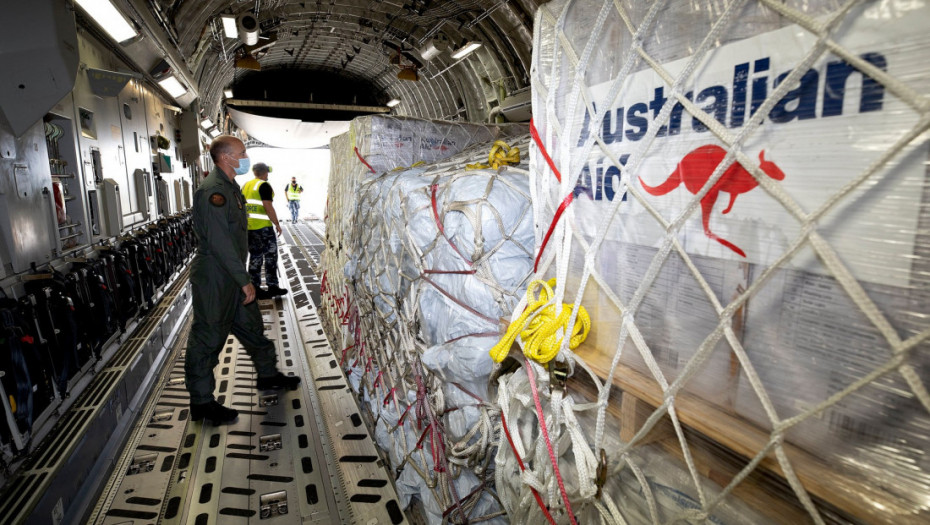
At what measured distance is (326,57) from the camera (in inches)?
607

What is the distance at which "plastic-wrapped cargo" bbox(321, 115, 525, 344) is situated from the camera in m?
4.25

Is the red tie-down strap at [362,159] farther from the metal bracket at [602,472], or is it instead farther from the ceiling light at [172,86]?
the ceiling light at [172,86]

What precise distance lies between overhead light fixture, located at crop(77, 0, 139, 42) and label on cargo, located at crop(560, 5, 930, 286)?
4741mm

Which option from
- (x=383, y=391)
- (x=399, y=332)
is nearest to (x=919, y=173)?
(x=399, y=332)

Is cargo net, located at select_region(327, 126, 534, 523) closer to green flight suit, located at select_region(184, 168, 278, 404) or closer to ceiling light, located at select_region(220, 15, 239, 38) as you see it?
green flight suit, located at select_region(184, 168, 278, 404)

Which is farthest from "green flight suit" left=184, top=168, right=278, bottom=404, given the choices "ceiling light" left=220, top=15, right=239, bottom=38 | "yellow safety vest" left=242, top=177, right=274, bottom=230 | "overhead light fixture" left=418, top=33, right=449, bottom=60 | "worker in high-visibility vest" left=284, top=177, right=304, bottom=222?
"worker in high-visibility vest" left=284, top=177, right=304, bottom=222

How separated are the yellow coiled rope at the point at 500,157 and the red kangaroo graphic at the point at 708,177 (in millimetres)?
1522

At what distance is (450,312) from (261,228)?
198 inches

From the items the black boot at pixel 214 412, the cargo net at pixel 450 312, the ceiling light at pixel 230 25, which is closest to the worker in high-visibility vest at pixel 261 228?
the black boot at pixel 214 412

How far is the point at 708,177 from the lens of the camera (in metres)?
0.96

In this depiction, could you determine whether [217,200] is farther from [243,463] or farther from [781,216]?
[781,216]

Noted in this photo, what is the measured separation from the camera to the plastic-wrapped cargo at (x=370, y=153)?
4.25 metres

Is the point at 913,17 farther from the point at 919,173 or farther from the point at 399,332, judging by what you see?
the point at 399,332

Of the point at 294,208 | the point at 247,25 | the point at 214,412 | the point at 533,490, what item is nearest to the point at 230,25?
the point at 247,25
